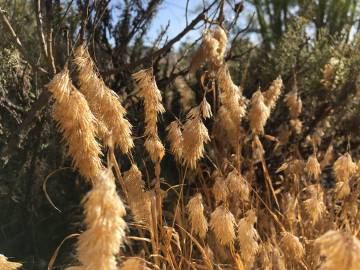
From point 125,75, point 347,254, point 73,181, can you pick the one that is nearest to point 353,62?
point 125,75

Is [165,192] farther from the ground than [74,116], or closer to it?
closer to it

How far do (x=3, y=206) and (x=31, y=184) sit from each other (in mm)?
233

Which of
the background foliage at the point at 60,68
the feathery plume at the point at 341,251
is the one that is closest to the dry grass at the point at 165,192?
the feathery plume at the point at 341,251

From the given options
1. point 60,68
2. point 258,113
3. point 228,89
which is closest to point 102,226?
point 228,89

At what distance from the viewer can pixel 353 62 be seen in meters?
4.20

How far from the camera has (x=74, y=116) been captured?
1383mm

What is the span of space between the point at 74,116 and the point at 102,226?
0.42m

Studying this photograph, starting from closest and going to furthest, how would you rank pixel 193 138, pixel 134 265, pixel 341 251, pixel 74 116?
pixel 341 251
pixel 134 265
pixel 74 116
pixel 193 138

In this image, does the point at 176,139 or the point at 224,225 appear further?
the point at 176,139

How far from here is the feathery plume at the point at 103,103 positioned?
156 centimetres

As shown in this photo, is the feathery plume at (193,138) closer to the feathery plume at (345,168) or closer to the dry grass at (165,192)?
the dry grass at (165,192)

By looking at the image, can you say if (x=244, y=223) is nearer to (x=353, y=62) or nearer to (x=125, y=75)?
(x=125, y=75)

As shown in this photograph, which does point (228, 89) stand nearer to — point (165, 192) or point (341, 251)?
point (165, 192)

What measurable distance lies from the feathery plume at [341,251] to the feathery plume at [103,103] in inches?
27.9
